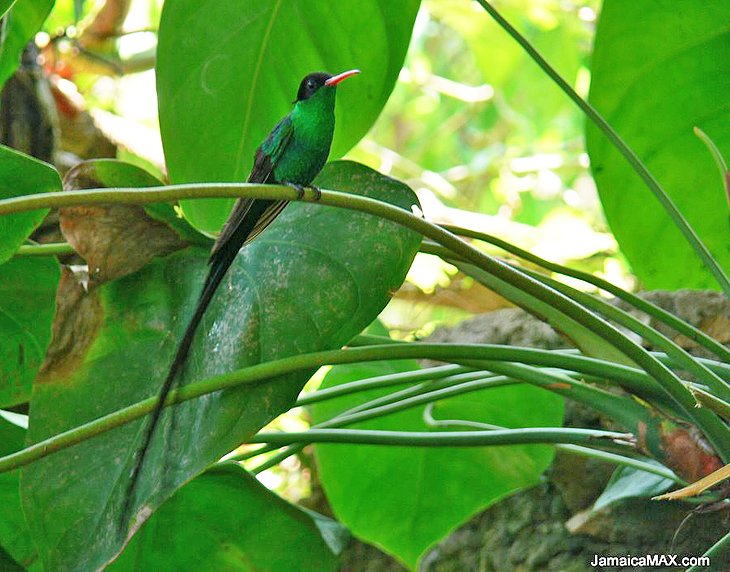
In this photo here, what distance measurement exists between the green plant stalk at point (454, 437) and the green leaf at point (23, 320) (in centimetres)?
36

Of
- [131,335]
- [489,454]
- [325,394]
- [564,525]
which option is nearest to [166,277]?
[131,335]

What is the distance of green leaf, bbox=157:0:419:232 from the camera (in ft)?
3.92

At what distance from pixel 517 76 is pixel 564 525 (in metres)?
2.27

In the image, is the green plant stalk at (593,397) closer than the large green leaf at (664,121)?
Yes

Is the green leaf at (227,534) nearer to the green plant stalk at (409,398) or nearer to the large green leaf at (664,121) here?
the green plant stalk at (409,398)

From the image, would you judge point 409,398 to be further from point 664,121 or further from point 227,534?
point 664,121

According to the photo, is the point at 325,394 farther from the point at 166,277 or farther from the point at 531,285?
the point at 531,285

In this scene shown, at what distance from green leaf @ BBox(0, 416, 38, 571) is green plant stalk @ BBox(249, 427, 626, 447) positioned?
13.6 inches

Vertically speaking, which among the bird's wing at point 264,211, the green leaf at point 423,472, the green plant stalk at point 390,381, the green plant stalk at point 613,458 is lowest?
the green leaf at point 423,472

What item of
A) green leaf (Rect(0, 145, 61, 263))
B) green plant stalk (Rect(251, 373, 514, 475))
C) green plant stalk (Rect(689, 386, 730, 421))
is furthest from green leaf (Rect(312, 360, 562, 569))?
green leaf (Rect(0, 145, 61, 263))

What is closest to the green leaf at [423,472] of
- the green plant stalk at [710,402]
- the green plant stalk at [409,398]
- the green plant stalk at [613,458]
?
the green plant stalk at [613,458]

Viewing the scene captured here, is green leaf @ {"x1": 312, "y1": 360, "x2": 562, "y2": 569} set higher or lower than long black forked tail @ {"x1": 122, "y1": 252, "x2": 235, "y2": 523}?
lower

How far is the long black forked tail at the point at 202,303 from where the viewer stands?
921 mm

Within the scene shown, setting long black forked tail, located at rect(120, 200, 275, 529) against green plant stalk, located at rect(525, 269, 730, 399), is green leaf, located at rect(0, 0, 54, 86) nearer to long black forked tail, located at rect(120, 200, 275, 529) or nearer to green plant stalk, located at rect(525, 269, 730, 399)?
long black forked tail, located at rect(120, 200, 275, 529)
